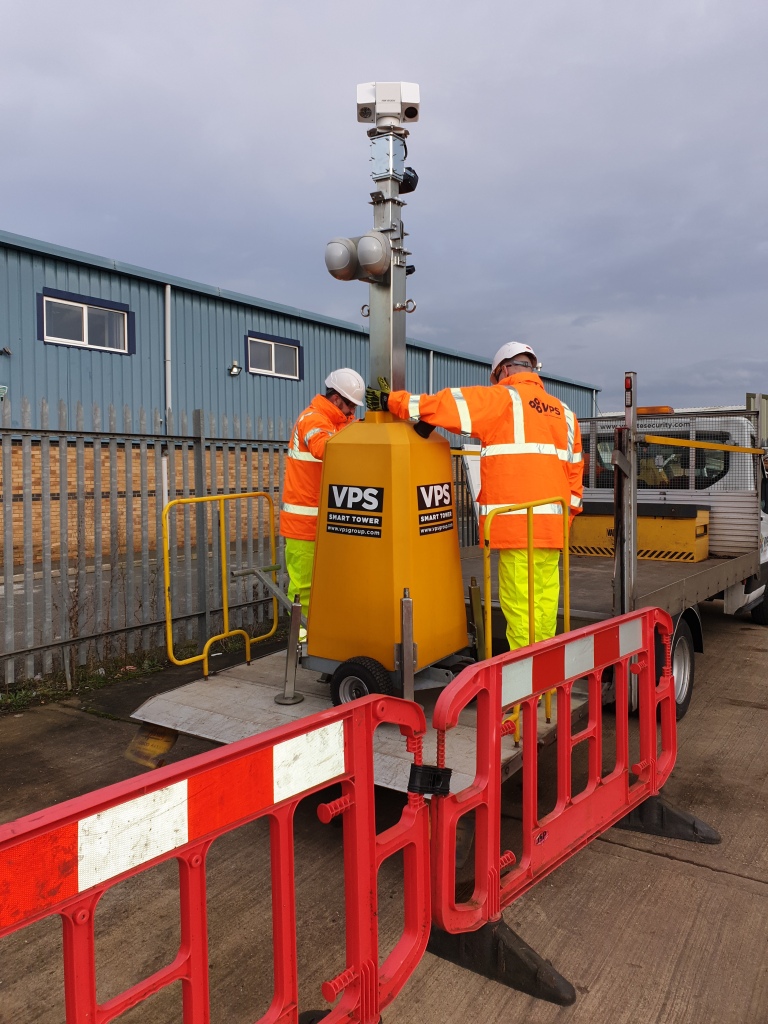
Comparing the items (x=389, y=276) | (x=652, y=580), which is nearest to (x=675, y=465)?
(x=652, y=580)

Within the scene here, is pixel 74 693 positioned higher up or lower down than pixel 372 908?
lower down

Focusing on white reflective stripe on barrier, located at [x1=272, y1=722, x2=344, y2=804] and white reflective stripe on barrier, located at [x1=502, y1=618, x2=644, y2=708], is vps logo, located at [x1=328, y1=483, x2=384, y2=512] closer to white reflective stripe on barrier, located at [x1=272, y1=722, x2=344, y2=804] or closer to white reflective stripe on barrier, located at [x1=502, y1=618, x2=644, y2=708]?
white reflective stripe on barrier, located at [x1=502, y1=618, x2=644, y2=708]

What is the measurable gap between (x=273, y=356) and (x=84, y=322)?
4.05 m

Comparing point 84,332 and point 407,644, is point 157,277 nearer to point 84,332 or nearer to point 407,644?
point 84,332

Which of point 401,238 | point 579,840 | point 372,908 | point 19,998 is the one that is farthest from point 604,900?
point 401,238

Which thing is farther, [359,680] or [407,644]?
[359,680]

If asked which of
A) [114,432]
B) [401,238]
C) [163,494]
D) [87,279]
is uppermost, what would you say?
[87,279]

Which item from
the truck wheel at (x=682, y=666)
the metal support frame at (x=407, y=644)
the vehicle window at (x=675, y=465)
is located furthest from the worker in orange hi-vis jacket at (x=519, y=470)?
the vehicle window at (x=675, y=465)

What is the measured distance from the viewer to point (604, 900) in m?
3.17

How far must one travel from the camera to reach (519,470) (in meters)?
4.04

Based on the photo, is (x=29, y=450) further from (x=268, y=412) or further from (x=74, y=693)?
(x=268, y=412)

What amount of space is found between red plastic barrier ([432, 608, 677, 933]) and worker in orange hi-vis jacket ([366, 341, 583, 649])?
2.15 ft

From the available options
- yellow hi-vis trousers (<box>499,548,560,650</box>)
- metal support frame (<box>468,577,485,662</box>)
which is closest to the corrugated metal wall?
metal support frame (<box>468,577,485,662</box>)

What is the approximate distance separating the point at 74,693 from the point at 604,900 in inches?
177
